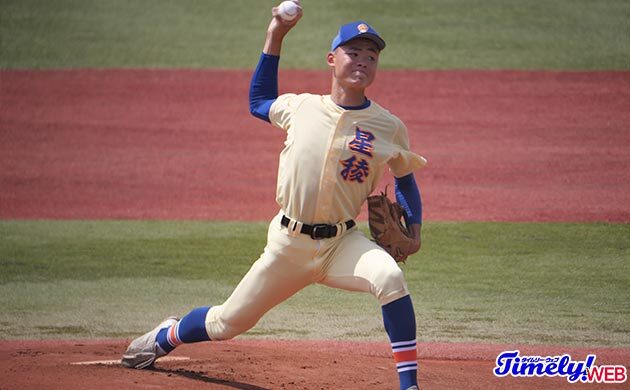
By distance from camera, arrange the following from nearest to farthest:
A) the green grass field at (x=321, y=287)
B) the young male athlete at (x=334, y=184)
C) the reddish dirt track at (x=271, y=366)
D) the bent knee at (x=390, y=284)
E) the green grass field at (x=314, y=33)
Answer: the bent knee at (x=390, y=284)
the young male athlete at (x=334, y=184)
the reddish dirt track at (x=271, y=366)
the green grass field at (x=321, y=287)
the green grass field at (x=314, y=33)

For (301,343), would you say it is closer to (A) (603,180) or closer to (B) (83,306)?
A: (B) (83,306)

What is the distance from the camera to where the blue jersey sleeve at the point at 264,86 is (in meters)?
5.19

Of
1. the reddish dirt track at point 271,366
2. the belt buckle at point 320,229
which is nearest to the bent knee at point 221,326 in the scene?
the reddish dirt track at point 271,366

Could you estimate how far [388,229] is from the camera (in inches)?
199

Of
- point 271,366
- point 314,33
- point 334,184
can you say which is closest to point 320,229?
point 334,184

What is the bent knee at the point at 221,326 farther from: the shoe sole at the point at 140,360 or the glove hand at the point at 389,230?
the glove hand at the point at 389,230

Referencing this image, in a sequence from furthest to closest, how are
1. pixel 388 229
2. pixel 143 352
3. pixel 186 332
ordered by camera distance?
pixel 143 352 → pixel 186 332 → pixel 388 229

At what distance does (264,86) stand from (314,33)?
12.2 m

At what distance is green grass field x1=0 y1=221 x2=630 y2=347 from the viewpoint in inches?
278

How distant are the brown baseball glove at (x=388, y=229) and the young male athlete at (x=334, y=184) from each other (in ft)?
0.23

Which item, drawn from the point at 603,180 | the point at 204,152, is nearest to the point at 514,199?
the point at 603,180

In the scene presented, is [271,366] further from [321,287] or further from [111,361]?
[321,287]

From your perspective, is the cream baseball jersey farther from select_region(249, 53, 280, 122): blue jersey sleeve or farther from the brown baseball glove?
select_region(249, 53, 280, 122): blue jersey sleeve

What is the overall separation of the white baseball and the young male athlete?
45 millimetres
